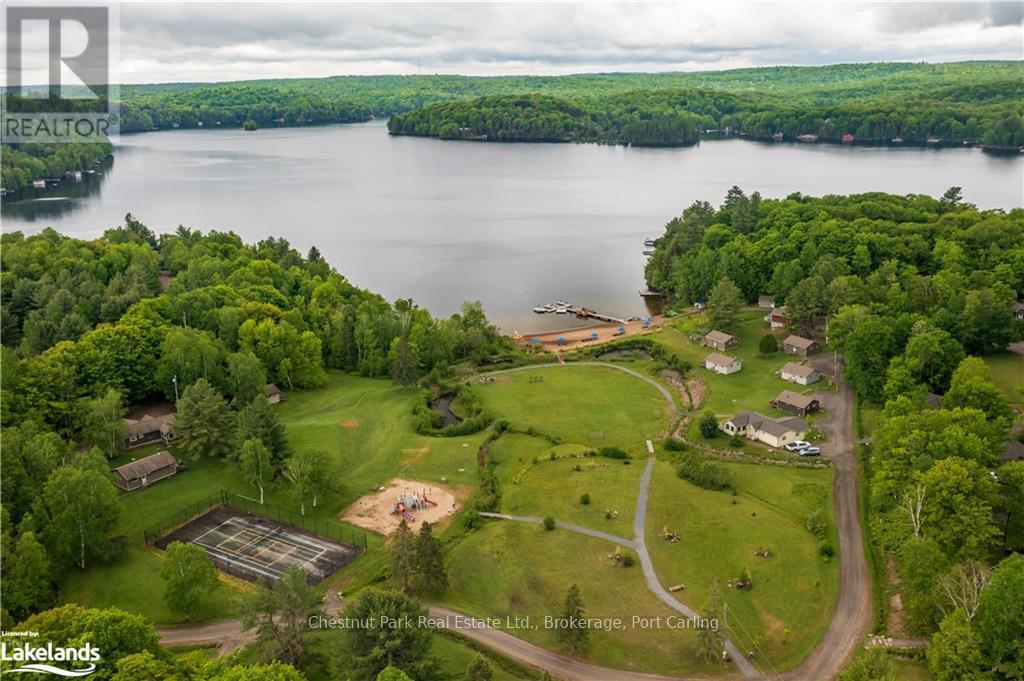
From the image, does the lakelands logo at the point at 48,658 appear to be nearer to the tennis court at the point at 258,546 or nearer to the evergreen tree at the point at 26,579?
the evergreen tree at the point at 26,579

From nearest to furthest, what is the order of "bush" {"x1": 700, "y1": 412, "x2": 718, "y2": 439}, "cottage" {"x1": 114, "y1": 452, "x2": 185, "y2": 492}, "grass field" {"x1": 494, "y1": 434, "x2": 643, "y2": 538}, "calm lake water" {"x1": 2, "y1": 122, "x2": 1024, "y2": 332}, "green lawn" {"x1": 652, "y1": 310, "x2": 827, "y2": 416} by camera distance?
"grass field" {"x1": 494, "y1": 434, "x2": 643, "y2": 538}, "cottage" {"x1": 114, "y1": 452, "x2": 185, "y2": 492}, "bush" {"x1": 700, "y1": 412, "x2": 718, "y2": 439}, "green lawn" {"x1": 652, "y1": 310, "x2": 827, "y2": 416}, "calm lake water" {"x1": 2, "y1": 122, "x2": 1024, "y2": 332}

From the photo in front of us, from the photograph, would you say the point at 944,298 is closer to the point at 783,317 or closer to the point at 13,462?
the point at 783,317

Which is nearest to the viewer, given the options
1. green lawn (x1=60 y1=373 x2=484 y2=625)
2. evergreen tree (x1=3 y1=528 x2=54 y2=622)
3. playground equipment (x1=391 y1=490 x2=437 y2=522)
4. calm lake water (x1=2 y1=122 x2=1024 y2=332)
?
evergreen tree (x1=3 y1=528 x2=54 y2=622)

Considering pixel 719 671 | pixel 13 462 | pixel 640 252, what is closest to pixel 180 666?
pixel 13 462

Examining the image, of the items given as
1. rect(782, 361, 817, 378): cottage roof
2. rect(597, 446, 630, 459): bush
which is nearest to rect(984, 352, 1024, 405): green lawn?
rect(782, 361, 817, 378): cottage roof

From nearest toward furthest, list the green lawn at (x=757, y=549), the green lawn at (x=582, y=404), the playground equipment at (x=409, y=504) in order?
the green lawn at (x=757, y=549) → the playground equipment at (x=409, y=504) → the green lawn at (x=582, y=404)

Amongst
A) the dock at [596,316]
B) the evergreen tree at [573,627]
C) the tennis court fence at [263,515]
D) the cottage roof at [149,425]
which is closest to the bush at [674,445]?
the evergreen tree at [573,627]

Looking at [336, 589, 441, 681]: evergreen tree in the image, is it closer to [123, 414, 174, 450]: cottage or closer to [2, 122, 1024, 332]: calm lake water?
[123, 414, 174, 450]: cottage
